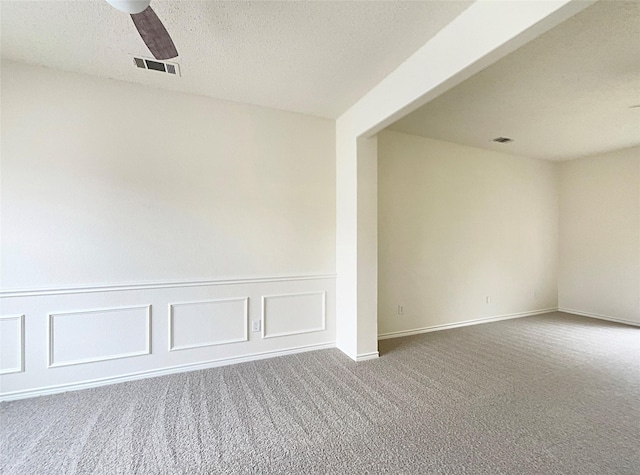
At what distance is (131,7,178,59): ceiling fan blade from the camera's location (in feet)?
4.58

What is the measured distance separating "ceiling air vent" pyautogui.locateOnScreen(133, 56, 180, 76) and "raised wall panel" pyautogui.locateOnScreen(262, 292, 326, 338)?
2.29 metres

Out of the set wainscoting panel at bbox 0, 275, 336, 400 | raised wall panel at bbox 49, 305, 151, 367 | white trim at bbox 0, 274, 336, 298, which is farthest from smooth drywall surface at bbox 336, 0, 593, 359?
raised wall panel at bbox 49, 305, 151, 367

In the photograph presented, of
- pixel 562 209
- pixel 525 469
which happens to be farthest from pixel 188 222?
pixel 562 209

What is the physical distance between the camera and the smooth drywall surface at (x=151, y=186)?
2307 millimetres

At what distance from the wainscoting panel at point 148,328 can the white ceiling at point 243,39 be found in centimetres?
190

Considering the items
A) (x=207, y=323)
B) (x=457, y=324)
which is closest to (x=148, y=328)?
(x=207, y=323)

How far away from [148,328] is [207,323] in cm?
51

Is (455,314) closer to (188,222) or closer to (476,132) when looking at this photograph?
(476,132)

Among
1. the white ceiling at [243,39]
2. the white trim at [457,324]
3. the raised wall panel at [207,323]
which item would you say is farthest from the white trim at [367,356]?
the white ceiling at [243,39]

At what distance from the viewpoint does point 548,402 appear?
7.36 feet

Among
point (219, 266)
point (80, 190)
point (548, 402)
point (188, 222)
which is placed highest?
point (80, 190)

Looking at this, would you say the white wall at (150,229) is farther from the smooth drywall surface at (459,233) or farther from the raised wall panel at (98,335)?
the smooth drywall surface at (459,233)

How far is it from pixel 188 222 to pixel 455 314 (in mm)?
3903

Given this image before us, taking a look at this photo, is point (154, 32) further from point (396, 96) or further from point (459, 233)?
point (459, 233)
